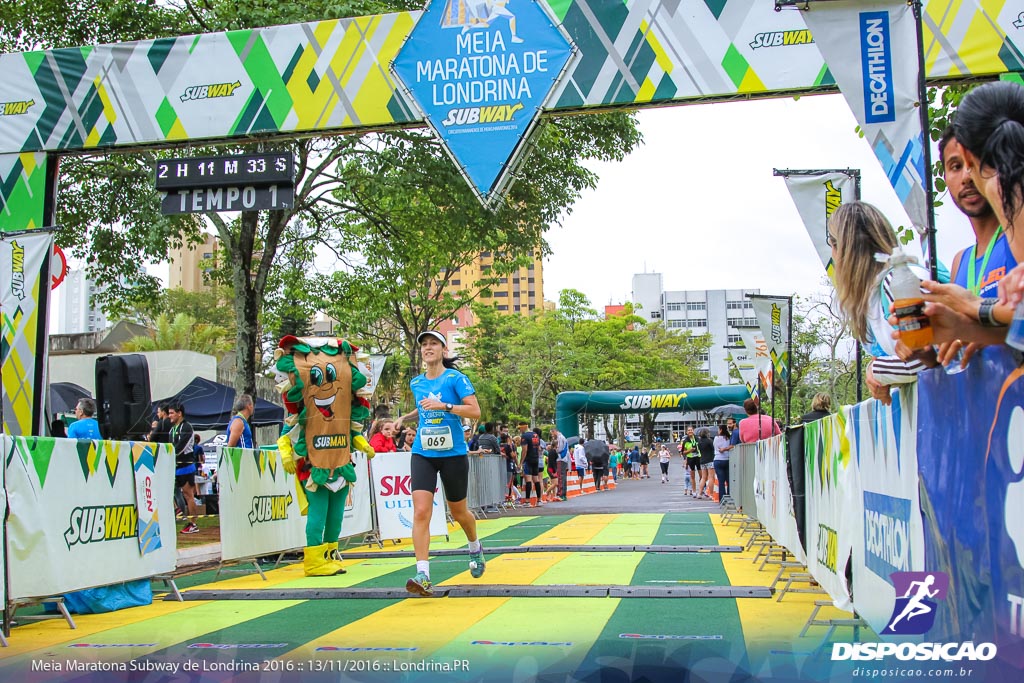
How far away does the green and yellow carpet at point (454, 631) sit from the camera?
14.6 feet

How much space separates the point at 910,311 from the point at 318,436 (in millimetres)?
6819

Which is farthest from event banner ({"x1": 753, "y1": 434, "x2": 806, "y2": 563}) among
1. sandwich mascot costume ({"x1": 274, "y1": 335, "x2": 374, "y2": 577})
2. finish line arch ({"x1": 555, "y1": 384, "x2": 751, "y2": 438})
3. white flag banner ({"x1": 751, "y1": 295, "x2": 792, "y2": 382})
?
finish line arch ({"x1": 555, "y1": 384, "x2": 751, "y2": 438})

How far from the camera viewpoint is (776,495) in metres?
9.04

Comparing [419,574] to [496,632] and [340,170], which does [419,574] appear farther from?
[340,170]

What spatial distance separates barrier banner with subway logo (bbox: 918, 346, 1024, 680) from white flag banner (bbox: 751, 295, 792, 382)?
873cm

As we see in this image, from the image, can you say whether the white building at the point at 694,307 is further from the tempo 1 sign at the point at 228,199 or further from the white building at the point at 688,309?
the tempo 1 sign at the point at 228,199

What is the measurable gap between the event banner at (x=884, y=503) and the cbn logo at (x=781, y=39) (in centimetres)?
468

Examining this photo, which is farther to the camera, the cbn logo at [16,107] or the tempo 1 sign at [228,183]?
the cbn logo at [16,107]

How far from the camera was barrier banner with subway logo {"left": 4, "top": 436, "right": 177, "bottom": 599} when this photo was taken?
6.06 metres

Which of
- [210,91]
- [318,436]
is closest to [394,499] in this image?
[318,436]

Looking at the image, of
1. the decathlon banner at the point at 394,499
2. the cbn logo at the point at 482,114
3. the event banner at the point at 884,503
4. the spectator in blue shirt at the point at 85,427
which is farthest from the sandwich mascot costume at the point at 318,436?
the event banner at the point at 884,503

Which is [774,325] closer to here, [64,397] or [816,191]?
[816,191]

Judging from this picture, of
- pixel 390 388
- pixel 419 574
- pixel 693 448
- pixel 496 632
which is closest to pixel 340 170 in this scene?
pixel 419 574

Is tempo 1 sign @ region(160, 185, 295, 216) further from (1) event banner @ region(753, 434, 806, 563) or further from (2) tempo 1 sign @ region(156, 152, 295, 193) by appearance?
(1) event banner @ region(753, 434, 806, 563)
